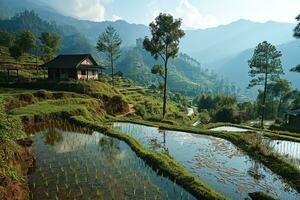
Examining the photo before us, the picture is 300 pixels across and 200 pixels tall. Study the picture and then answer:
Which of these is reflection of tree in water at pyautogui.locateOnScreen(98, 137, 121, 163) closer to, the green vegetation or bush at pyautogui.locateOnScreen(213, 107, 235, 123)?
the green vegetation

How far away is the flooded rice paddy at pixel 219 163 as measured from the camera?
16.6 meters

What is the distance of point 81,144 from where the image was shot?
2527 centimetres

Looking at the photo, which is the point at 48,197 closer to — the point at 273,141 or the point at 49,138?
the point at 49,138

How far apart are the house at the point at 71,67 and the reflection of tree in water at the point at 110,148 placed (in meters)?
33.9

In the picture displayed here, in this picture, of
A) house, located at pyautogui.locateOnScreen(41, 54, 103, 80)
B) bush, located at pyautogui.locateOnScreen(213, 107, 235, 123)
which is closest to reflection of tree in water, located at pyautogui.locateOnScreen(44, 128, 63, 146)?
house, located at pyautogui.locateOnScreen(41, 54, 103, 80)

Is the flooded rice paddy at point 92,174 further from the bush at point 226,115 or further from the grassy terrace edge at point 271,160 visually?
the bush at point 226,115

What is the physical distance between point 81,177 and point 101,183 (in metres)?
1.58

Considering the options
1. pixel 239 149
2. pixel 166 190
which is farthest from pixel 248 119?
pixel 166 190

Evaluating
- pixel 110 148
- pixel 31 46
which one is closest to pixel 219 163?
pixel 110 148

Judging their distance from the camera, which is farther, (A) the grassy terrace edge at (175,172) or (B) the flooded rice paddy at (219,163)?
(B) the flooded rice paddy at (219,163)

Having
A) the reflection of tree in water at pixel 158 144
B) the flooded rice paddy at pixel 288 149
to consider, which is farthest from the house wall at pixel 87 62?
the flooded rice paddy at pixel 288 149

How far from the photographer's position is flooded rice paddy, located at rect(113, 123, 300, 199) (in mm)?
16625

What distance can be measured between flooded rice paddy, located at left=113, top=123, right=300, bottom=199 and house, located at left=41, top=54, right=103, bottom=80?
30824mm

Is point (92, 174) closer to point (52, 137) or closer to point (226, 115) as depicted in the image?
point (52, 137)
